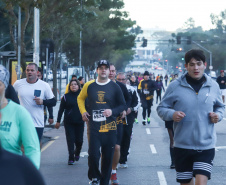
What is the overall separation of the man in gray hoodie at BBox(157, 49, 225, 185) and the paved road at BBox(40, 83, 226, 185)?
10.4 ft

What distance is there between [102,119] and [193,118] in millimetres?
2153

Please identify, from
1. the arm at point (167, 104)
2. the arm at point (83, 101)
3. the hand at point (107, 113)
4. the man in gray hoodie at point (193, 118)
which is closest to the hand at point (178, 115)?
the man in gray hoodie at point (193, 118)

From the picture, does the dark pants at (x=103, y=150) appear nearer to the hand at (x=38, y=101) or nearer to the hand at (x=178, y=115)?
the hand at (x=38, y=101)

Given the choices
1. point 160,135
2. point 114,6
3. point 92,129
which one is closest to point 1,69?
point 92,129

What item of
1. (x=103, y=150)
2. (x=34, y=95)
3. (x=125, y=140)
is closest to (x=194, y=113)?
(x=103, y=150)

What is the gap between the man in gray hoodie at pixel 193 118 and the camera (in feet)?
17.9

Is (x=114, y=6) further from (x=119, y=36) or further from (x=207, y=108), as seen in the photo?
(x=207, y=108)

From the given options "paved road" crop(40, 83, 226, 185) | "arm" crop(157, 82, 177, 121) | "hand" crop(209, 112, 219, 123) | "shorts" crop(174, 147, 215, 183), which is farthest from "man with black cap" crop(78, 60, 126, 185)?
"hand" crop(209, 112, 219, 123)

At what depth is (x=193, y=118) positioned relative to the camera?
216 inches

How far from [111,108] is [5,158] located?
564 centimetres

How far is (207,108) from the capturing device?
18.1 feet

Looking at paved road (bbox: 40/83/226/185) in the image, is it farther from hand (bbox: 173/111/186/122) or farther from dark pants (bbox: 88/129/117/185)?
hand (bbox: 173/111/186/122)

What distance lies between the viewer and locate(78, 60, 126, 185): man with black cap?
24.3 ft

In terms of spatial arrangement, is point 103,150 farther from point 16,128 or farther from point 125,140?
point 16,128
